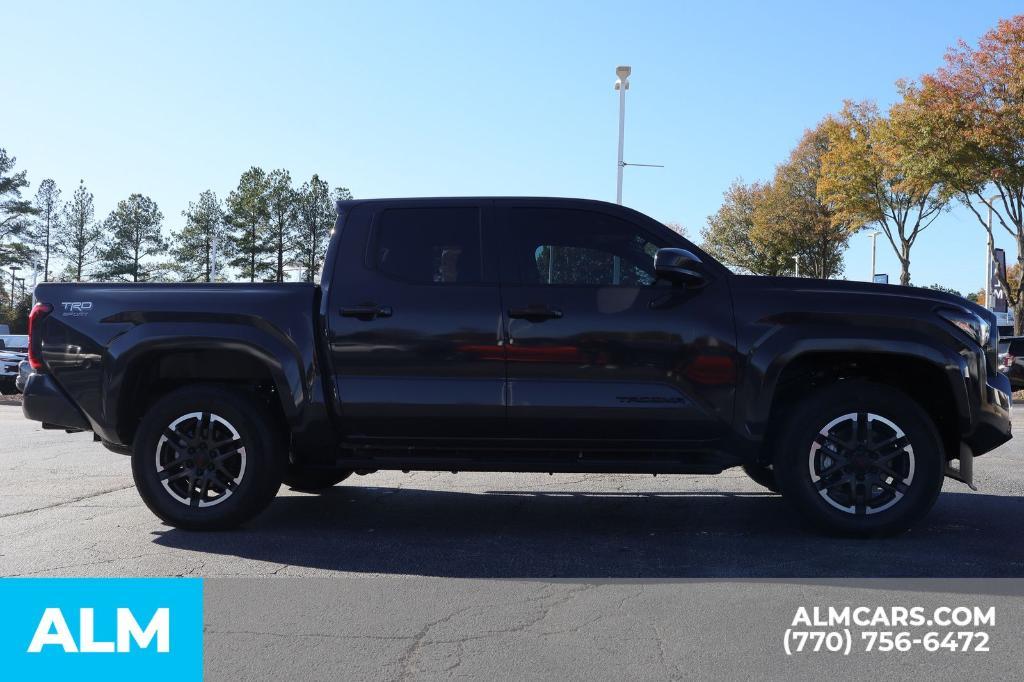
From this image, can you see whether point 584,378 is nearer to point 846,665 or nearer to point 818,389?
point 818,389

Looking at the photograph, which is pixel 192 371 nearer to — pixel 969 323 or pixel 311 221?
pixel 969 323

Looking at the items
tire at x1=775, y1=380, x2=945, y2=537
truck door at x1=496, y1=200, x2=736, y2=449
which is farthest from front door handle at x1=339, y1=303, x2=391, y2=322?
tire at x1=775, y1=380, x2=945, y2=537

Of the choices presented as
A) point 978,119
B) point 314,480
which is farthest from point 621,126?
point 314,480

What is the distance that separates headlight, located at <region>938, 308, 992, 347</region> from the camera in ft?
18.6

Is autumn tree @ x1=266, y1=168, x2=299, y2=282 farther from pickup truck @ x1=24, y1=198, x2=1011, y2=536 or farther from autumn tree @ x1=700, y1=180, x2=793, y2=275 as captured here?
pickup truck @ x1=24, y1=198, x2=1011, y2=536

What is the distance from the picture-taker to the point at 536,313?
18.7 ft

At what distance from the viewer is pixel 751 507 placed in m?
6.91

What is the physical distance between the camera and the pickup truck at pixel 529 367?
5633mm

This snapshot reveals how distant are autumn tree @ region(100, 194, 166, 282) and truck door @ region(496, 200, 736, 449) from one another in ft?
250

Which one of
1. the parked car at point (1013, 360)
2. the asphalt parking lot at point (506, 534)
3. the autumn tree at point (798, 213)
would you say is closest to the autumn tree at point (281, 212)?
the autumn tree at point (798, 213)

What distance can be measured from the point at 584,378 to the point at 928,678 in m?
2.58

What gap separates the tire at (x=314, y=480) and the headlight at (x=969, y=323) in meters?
4.12

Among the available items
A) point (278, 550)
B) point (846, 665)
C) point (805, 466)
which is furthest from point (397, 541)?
point (846, 665)

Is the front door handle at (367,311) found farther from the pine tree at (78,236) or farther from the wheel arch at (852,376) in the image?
the pine tree at (78,236)
